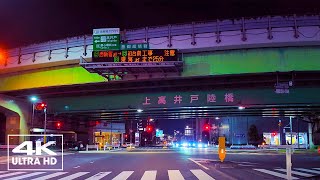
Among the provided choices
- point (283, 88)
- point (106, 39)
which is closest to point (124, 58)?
point (106, 39)

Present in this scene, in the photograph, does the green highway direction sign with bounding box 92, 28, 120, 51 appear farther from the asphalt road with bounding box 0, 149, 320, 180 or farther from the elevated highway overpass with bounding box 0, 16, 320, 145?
the asphalt road with bounding box 0, 149, 320, 180

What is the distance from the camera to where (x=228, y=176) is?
15.3m

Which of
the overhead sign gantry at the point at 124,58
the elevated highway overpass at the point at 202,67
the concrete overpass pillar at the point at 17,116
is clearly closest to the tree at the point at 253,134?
the elevated highway overpass at the point at 202,67

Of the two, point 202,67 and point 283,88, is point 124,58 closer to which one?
point 202,67

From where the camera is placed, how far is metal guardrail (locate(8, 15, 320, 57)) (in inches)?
984

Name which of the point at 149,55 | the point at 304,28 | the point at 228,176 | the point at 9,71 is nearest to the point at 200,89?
the point at 149,55

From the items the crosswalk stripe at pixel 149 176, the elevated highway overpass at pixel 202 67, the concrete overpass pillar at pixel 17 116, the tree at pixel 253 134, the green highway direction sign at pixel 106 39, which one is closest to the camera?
the crosswalk stripe at pixel 149 176

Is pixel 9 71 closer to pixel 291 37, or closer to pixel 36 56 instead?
pixel 36 56

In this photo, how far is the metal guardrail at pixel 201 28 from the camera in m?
25.0

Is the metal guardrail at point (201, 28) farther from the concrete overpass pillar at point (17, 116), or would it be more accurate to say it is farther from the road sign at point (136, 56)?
the concrete overpass pillar at point (17, 116)

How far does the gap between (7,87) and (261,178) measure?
27.6 m

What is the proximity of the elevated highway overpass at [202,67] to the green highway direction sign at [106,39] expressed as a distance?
3.12 ft

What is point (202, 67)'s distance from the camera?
2744 cm

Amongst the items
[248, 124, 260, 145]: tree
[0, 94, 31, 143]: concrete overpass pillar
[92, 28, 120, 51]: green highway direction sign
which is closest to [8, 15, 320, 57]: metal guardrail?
[92, 28, 120, 51]: green highway direction sign
